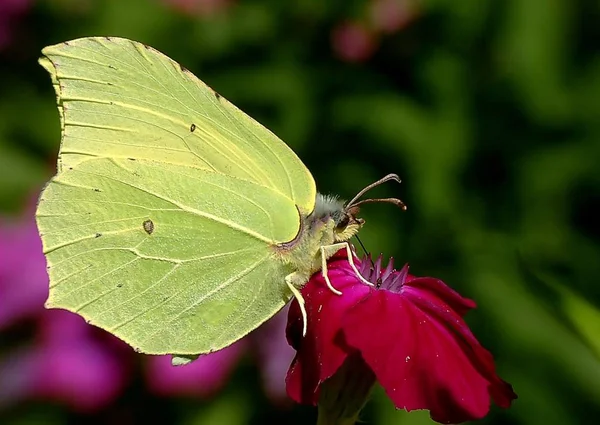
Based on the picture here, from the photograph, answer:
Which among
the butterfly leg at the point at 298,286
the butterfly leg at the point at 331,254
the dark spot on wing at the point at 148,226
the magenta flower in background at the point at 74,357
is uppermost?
the butterfly leg at the point at 331,254

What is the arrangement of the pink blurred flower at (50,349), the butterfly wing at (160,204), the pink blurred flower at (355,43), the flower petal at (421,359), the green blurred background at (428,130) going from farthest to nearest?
1. the pink blurred flower at (355,43)
2. the green blurred background at (428,130)
3. the pink blurred flower at (50,349)
4. the butterfly wing at (160,204)
5. the flower petal at (421,359)

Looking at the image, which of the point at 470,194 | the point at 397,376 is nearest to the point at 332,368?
the point at 397,376

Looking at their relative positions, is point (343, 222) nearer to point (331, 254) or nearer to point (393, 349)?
point (331, 254)

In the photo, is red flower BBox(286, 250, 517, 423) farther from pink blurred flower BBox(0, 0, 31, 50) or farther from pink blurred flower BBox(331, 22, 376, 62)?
pink blurred flower BBox(0, 0, 31, 50)

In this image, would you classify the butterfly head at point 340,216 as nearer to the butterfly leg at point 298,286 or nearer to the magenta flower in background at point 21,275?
the butterfly leg at point 298,286

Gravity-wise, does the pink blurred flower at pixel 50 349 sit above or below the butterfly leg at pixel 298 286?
below

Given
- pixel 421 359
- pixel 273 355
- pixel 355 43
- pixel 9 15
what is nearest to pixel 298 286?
pixel 421 359

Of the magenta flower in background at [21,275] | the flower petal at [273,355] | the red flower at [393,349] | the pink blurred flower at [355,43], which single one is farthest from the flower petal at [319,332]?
the pink blurred flower at [355,43]
